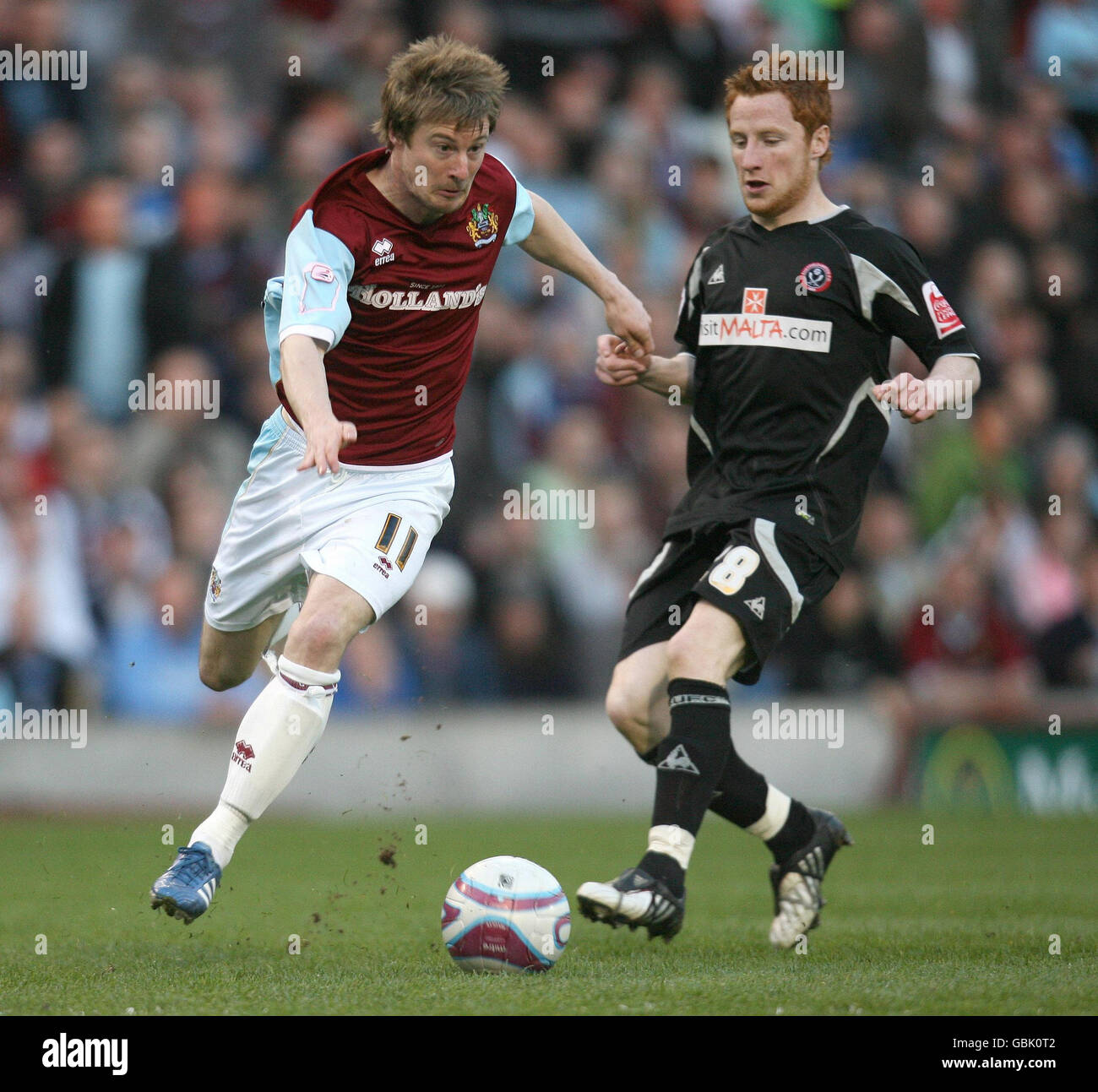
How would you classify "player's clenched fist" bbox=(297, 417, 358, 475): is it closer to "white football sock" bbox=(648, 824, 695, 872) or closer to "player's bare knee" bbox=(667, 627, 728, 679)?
"player's bare knee" bbox=(667, 627, 728, 679)

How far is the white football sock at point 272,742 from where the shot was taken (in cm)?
508

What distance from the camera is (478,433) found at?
11445 mm

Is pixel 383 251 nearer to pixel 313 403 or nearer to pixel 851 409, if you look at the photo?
pixel 313 403

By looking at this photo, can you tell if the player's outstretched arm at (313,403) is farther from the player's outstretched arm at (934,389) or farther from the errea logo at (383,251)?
the player's outstretched arm at (934,389)

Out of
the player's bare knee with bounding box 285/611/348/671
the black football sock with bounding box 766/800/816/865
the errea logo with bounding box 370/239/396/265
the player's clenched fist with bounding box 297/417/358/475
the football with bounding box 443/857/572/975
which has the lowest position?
the football with bounding box 443/857/572/975

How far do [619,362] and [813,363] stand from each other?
0.66 meters

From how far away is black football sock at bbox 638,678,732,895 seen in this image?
5.03 metres

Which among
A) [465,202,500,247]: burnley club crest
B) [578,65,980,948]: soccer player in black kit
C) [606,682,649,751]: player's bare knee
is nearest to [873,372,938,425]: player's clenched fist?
[578,65,980,948]: soccer player in black kit

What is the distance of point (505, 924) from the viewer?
4828mm

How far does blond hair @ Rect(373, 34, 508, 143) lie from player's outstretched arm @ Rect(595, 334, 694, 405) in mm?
955

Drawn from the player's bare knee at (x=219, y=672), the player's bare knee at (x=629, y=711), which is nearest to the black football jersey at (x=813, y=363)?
the player's bare knee at (x=629, y=711)

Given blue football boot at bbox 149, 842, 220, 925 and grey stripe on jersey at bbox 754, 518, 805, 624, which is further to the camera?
grey stripe on jersey at bbox 754, 518, 805, 624

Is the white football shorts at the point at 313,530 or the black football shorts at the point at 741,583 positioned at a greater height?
the white football shorts at the point at 313,530

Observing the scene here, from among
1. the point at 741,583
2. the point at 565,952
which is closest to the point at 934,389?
the point at 741,583
